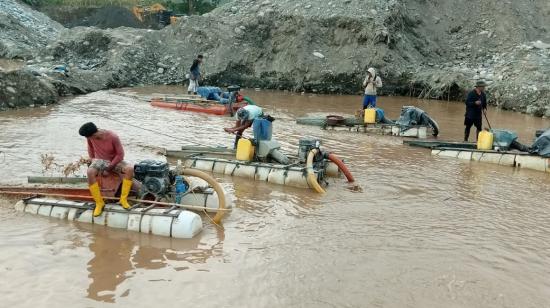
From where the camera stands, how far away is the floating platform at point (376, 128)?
15586 millimetres

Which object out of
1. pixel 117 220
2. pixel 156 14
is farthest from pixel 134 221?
pixel 156 14

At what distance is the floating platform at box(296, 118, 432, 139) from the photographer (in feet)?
51.1

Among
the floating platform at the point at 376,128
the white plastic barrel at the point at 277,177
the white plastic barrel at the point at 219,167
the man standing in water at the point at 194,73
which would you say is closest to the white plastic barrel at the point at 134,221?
the white plastic barrel at the point at 277,177

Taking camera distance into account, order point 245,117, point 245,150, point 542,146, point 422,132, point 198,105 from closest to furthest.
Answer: point 245,150
point 245,117
point 542,146
point 422,132
point 198,105

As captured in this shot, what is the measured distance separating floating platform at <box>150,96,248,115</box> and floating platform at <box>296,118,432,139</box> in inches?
107

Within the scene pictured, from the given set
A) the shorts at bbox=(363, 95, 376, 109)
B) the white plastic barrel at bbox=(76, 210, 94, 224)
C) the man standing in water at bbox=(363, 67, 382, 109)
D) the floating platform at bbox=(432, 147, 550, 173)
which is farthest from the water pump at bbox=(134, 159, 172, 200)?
the shorts at bbox=(363, 95, 376, 109)

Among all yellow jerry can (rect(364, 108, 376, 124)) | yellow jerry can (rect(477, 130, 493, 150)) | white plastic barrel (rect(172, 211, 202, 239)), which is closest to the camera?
white plastic barrel (rect(172, 211, 202, 239))

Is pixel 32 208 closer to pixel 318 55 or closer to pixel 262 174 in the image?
pixel 262 174

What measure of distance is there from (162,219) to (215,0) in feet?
138

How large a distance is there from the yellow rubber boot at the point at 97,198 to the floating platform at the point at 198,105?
9920 millimetres

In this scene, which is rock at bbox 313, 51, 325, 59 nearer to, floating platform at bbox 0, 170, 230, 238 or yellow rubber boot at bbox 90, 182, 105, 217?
floating platform at bbox 0, 170, 230, 238

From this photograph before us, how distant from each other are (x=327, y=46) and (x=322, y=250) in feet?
71.3

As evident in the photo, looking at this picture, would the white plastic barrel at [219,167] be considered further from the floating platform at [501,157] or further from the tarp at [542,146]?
the tarp at [542,146]

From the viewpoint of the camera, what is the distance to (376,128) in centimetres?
1595
